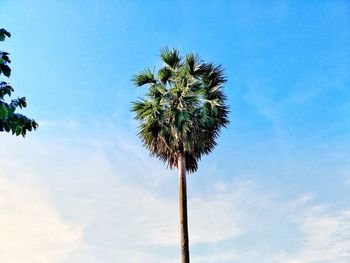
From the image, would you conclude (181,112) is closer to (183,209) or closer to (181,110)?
(181,110)

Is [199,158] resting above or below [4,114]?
above

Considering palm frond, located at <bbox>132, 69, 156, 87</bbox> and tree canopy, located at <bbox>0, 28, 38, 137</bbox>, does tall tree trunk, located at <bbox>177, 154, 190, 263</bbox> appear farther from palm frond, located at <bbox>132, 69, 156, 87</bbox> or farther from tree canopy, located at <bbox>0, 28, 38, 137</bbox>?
tree canopy, located at <bbox>0, 28, 38, 137</bbox>

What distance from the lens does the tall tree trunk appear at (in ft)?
61.4

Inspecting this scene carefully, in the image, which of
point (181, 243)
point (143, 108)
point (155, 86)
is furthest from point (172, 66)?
point (181, 243)

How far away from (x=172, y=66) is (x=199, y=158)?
17.4 ft

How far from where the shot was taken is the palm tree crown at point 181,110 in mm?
21703

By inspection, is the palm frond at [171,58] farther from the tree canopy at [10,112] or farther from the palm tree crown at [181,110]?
the tree canopy at [10,112]

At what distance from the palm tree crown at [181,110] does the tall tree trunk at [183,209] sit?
2.36 feet

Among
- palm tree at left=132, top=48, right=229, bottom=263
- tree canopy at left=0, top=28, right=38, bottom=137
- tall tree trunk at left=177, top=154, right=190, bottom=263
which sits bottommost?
tree canopy at left=0, top=28, right=38, bottom=137

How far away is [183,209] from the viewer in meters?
19.8

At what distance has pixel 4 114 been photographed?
4.86 metres

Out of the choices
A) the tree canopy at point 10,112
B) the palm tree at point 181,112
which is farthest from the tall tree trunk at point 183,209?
the tree canopy at point 10,112

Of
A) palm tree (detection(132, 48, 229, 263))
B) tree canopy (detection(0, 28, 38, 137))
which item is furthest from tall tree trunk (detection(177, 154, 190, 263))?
tree canopy (detection(0, 28, 38, 137))

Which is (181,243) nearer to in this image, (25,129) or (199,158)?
(199,158)
